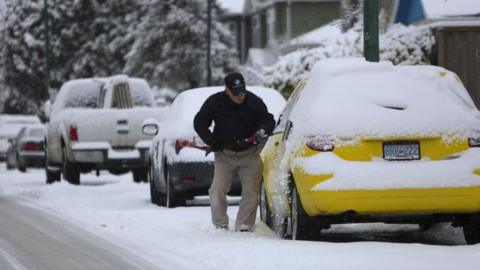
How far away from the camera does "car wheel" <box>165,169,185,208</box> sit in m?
16.6

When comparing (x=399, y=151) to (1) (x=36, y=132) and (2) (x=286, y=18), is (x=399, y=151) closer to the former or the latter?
(1) (x=36, y=132)

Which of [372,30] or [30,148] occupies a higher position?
[372,30]

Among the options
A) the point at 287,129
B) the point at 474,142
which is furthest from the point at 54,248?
the point at 474,142

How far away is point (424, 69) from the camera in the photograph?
1160 centimetres

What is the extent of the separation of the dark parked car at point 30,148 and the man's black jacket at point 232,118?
22.6 meters

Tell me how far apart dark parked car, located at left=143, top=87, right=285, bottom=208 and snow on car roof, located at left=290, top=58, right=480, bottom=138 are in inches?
184

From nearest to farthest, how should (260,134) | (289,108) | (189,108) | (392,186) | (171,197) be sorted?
1. (392,186)
2. (260,134)
3. (289,108)
4. (171,197)
5. (189,108)

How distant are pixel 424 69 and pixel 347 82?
783mm

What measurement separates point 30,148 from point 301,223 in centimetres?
2460

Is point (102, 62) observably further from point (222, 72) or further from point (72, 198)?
point (72, 198)

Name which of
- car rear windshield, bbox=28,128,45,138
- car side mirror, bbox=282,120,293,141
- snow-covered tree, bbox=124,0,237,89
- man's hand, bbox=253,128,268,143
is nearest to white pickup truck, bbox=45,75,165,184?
man's hand, bbox=253,128,268,143

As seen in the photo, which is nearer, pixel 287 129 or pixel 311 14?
pixel 287 129

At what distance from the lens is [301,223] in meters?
11.1

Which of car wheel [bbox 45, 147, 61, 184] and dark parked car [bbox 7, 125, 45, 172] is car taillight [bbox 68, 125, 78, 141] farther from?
dark parked car [bbox 7, 125, 45, 172]
